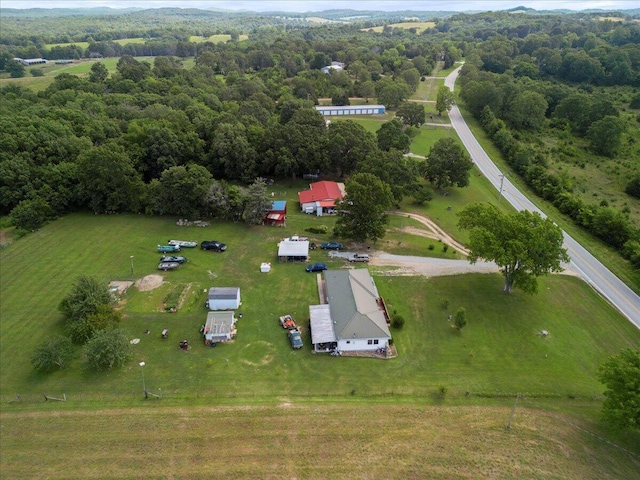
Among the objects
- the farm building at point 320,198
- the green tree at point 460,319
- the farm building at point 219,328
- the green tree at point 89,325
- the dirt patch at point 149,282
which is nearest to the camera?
the green tree at point 89,325

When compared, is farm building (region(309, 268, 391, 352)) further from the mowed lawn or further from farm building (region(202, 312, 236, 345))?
farm building (region(202, 312, 236, 345))

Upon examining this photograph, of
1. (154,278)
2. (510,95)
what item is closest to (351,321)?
(154,278)

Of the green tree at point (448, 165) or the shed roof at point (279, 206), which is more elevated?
the green tree at point (448, 165)

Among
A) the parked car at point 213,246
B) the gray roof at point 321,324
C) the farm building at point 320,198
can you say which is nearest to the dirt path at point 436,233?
the farm building at point 320,198

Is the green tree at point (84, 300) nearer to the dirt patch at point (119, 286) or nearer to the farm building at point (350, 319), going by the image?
the dirt patch at point (119, 286)

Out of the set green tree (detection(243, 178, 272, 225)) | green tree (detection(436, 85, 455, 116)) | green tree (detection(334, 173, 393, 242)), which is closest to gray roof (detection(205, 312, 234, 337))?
green tree (detection(334, 173, 393, 242))

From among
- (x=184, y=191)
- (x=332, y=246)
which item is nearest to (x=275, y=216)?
(x=332, y=246)

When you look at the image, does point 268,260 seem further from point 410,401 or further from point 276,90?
point 276,90
